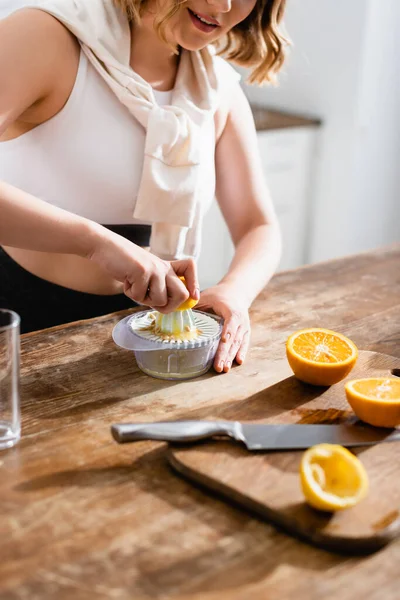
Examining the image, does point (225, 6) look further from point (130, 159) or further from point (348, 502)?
point (348, 502)

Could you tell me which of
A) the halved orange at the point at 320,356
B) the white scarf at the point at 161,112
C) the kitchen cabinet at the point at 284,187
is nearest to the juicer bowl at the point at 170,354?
the halved orange at the point at 320,356

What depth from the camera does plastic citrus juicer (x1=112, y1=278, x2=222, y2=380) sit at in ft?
3.92

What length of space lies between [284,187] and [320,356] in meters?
2.35

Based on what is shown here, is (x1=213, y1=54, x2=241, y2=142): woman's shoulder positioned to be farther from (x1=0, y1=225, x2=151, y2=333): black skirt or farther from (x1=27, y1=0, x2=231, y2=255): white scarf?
(x1=0, y1=225, x2=151, y2=333): black skirt

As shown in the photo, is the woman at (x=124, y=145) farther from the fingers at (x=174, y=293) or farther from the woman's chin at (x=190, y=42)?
the fingers at (x=174, y=293)

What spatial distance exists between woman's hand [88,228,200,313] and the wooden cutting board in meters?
0.21

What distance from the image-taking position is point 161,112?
5.16 feet

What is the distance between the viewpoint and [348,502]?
87 centimetres

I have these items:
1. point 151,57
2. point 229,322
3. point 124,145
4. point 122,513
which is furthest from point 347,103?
point 122,513

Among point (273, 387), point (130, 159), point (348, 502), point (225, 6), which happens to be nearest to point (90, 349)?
point (273, 387)

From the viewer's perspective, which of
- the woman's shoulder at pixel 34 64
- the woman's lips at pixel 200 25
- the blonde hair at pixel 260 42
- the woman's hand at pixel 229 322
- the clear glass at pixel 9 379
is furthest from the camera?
the blonde hair at pixel 260 42

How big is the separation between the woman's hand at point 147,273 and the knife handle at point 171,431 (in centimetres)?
25

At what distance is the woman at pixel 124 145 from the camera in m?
1.39

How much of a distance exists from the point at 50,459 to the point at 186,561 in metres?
0.26
